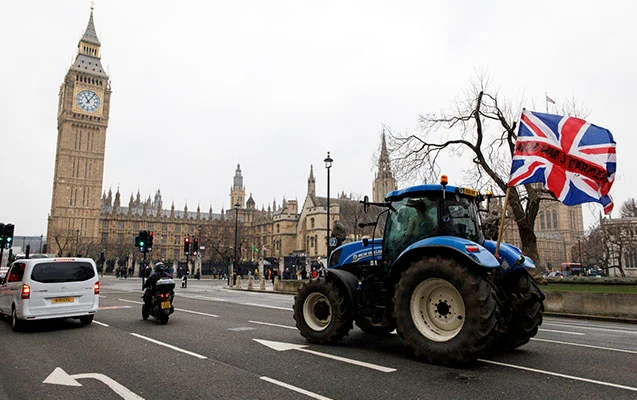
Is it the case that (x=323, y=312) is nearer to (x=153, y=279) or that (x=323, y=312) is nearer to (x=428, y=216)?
(x=428, y=216)

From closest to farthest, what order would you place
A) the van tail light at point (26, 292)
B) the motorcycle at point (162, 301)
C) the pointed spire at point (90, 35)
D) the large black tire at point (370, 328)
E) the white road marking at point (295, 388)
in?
the white road marking at point (295, 388), the large black tire at point (370, 328), the van tail light at point (26, 292), the motorcycle at point (162, 301), the pointed spire at point (90, 35)

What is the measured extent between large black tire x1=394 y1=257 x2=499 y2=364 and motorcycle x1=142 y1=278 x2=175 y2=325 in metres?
6.87

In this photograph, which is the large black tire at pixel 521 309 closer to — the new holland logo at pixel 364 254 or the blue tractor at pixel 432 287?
the blue tractor at pixel 432 287

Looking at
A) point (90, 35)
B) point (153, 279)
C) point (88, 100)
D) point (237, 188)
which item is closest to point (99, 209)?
point (88, 100)

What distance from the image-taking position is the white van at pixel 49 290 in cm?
968

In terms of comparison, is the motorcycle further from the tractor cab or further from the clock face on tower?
the clock face on tower

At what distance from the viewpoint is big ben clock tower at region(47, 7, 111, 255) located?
106 metres

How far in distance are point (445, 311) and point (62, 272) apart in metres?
9.18

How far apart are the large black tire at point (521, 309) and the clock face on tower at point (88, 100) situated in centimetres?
12368

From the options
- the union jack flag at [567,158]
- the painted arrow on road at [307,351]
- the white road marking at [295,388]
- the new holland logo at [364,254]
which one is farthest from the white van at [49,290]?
the union jack flag at [567,158]

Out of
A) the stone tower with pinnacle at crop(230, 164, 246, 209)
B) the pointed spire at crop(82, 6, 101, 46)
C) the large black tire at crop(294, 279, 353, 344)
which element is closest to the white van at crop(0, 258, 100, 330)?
the large black tire at crop(294, 279, 353, 344)

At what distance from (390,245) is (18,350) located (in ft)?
22.6

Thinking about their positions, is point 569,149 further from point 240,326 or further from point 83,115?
point 83,115

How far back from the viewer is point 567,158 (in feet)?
22.7
